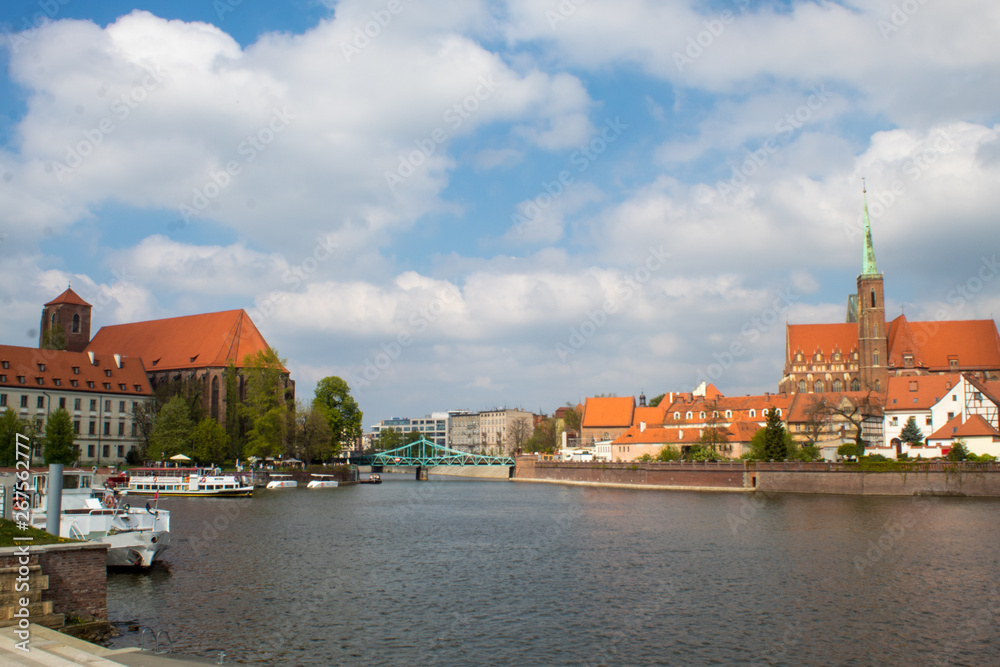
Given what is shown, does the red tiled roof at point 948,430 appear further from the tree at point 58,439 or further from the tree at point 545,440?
the tree at point 58,439

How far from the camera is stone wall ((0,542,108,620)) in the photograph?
17453 millimetres

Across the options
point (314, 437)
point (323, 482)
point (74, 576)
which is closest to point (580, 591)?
point (74, 576)

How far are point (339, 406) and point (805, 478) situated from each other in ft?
195

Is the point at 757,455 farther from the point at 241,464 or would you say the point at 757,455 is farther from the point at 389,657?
the point at 389,657

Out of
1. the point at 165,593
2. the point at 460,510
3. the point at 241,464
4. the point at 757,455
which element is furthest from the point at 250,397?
the point at 165,593

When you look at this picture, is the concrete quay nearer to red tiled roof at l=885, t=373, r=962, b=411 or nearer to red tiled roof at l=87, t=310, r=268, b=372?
red tiled roof at l=885, t=373, r=962, b=411

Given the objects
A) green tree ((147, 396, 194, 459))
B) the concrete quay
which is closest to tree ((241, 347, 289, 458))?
green tree ((147, 396, 194, 459))

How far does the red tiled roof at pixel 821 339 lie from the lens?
359ft

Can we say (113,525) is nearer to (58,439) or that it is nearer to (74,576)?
(74,576)

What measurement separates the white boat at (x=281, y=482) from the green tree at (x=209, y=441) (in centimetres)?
652

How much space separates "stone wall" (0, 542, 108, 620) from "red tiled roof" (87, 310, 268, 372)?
8590 centimetres

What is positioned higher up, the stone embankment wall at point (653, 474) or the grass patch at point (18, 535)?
the grass patch at point (18, 535)

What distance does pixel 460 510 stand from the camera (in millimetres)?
58906

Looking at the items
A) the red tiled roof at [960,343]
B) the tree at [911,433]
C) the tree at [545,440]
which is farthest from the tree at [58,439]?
the red tiled roof at [960,343]
